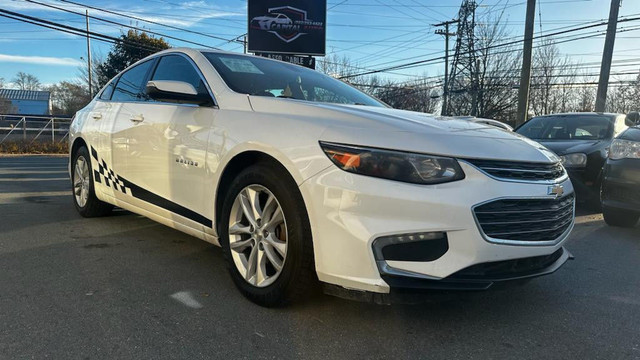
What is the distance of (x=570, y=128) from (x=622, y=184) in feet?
9.66

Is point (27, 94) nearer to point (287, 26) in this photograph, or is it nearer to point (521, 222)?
point (287, 26)

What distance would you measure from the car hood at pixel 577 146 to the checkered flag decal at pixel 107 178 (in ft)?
19.0

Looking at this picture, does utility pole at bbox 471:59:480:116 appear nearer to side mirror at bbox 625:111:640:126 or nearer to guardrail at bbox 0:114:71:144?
guardrail at bbox 0:114:71:144

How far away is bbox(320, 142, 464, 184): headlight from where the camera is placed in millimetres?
2264

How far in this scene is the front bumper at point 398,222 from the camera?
87.1 inches

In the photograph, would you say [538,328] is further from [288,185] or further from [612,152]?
[612,152]

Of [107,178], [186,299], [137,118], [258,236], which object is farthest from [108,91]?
[258,236]

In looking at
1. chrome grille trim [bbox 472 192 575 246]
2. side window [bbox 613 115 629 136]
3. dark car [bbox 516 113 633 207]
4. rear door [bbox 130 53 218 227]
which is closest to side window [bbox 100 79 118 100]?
rear door [bbox 130 53 218 227]

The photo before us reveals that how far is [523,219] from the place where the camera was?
95.7 inches

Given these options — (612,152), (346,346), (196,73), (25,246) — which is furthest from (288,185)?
(612,152)

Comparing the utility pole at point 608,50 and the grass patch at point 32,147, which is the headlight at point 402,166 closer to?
the utility pole at point 608,50

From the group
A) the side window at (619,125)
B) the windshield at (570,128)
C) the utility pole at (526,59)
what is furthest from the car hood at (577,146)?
the utility pole at (526,59)

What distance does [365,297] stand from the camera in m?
2.30

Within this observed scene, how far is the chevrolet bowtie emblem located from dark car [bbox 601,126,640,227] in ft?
9.01
